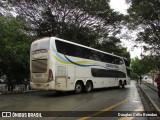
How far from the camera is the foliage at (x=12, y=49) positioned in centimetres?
2048

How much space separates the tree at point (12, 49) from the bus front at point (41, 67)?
3.47 metres

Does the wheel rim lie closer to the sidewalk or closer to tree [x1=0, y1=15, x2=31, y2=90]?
the sidewalk

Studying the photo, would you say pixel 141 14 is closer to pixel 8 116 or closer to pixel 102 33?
pixel 102 33

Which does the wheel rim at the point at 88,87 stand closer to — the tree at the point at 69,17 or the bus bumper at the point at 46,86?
the bus bumper at the point at 46,86

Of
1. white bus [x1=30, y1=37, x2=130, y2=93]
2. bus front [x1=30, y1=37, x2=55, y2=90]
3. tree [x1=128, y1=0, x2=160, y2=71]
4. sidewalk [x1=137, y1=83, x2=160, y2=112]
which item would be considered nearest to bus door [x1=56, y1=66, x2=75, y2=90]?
white bus [x1=30, y1=37, x2=130, y2=93]

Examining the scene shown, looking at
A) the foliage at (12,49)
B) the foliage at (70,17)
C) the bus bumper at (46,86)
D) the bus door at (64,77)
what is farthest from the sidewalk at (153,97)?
the foliage at (70,17)

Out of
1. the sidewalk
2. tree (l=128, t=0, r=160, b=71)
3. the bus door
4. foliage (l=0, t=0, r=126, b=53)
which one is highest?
foliage (l=0, t=0, r=126, b=53)

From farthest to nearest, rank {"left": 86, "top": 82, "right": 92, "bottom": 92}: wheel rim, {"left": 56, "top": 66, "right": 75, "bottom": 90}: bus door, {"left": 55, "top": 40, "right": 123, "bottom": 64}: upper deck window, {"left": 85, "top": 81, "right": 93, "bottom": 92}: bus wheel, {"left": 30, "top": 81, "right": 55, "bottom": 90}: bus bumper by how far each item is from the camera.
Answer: {"left": 86, "top": 82, "right": 92, "bottom": 92}: wheel rim → {"left": 85, "top": 81, "right": 93, "bottom": 92}: bus wheel → {"left": 55, "top": 40, "right": 123, "bottom": 64}: upper deck window → {"left": 56, "top": 66, "right": 75, "bottom": 90}: bus door → {"left": 30, "top": 81, "right": 55, "bottom": 90}: bus bumper

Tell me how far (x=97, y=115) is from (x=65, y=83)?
8594mm

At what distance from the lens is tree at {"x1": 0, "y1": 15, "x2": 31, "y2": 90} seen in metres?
20.5

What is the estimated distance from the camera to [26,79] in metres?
26.0

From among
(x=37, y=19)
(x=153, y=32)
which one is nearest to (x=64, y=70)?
(x=153, y=32)

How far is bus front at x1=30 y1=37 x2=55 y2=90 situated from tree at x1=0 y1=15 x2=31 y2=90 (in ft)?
11.4

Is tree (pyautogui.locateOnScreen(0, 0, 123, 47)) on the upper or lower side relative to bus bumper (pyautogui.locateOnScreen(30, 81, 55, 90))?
upper
